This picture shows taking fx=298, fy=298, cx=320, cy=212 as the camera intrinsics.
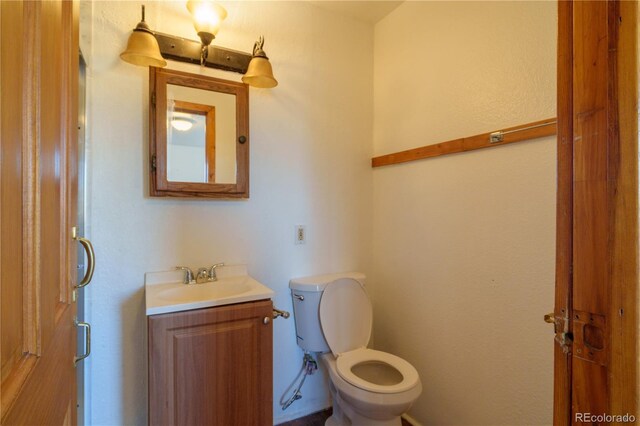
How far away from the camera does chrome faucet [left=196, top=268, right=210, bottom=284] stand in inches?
60.6

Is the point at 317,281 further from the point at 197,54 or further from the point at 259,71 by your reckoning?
the point at 197,54

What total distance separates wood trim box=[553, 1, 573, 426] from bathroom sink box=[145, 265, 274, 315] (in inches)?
42.2

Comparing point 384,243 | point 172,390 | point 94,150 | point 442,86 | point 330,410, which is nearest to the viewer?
point 172,390

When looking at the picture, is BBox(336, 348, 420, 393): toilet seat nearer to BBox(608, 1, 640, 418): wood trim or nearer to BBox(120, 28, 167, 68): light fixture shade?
BBox(608, 1, 640, 418): wood trim

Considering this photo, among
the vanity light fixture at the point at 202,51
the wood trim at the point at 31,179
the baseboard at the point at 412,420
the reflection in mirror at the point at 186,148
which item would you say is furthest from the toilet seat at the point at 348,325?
the wood trim at the point at 31,179

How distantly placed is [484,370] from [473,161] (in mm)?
1021

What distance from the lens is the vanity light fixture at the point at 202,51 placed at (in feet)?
4.46

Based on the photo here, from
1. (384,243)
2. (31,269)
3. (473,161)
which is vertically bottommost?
(384,243)

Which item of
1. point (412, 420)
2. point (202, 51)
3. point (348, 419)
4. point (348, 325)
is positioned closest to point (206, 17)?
point (202, 51)

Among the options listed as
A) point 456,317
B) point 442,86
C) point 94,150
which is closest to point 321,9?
point 442,86

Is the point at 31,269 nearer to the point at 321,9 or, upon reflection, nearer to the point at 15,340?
the point at 15,340

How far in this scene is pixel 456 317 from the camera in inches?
62.0

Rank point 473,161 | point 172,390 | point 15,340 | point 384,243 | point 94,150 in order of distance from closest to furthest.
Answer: point 15,340 → point 172,390 → point 94,150 → point 473,161 → point 384,243

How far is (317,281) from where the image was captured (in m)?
1.80
